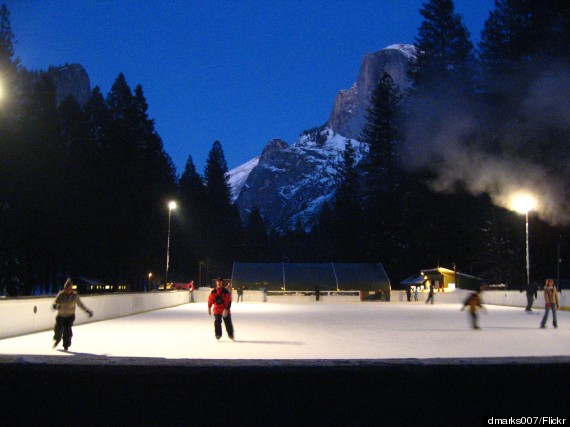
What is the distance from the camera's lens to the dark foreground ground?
6.20 meters

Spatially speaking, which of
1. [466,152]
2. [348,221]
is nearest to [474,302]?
[466,152]

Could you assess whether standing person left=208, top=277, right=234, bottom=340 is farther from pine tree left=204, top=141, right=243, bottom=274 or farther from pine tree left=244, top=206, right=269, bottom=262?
pine tree left=244, top=206, right=269, bottom=262

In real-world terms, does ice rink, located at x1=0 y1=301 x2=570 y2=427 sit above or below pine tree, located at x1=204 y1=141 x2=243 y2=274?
below

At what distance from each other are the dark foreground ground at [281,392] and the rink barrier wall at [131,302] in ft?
27.4

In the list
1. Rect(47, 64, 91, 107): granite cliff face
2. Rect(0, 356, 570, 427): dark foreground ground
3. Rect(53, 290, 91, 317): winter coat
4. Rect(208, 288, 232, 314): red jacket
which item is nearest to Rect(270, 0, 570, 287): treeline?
Rect(208, 288, 232, 314): red jacket

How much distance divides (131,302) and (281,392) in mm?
24454

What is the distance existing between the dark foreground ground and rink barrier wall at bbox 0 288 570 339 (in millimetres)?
8354

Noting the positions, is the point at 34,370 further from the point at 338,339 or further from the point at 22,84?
the point at 22,84

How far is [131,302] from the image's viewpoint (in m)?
30.3

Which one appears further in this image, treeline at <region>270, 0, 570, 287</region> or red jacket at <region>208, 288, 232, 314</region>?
treeline at <region>270, 0, 570, 287</region>

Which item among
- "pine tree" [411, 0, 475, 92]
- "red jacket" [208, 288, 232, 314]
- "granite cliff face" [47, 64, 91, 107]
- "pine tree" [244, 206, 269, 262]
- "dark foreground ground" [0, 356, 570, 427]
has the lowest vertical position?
"dark foreground ground" [0, 356, 570, 427]

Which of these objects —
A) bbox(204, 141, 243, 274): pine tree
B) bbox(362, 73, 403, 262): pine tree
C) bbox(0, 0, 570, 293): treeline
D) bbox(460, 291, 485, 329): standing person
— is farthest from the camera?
bbox(204, 141, 243, 274): pine tree

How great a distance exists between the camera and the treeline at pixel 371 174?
45.1 meters

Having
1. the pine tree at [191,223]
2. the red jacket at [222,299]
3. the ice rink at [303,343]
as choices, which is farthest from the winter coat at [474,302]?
the pine tree at [191,223]
